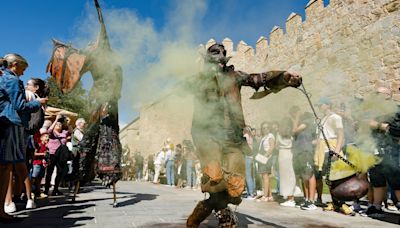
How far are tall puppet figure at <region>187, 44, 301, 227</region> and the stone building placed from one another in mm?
3917

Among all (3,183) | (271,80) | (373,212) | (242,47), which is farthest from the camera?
(242,47)

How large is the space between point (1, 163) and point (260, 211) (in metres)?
3.97

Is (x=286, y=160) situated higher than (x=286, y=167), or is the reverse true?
(x=286, y=160)

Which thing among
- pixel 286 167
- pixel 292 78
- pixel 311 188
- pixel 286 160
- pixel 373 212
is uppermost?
pixel 292 78

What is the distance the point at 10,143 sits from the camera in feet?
14.5

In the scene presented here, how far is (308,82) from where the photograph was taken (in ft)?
41.7

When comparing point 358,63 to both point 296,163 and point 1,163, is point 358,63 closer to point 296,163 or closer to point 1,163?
point 296,163

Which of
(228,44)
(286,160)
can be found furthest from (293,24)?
(286,160)

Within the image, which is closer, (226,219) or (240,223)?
(226,219)

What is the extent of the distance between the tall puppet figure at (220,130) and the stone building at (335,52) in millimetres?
3917

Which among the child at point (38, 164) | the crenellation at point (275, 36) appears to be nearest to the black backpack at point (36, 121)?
the child at point (38, 164)

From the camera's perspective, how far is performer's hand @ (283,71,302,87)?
3924mm

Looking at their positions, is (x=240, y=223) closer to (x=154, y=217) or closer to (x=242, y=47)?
(x=154, y=217)

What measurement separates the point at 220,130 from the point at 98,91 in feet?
8.73
